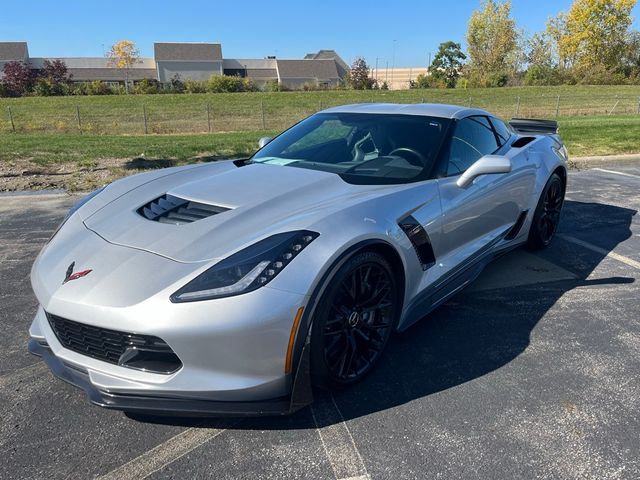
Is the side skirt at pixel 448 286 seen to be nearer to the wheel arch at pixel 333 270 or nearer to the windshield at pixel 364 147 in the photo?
the wheel arch at pixel 333 270

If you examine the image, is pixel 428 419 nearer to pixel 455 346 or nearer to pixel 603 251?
pixel 455 346

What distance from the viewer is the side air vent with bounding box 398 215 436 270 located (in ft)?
9.23

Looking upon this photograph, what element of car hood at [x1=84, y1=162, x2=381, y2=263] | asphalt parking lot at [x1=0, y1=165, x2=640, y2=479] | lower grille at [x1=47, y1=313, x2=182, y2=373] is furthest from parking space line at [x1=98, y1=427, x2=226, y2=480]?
car hood at [x1=84, y1=162, x2=381, y2=263]

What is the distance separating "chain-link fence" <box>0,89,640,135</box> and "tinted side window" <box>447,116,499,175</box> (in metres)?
16.6

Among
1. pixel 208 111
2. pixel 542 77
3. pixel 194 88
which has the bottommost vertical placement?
pixel 208 111

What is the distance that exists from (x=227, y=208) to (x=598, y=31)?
2790 inches

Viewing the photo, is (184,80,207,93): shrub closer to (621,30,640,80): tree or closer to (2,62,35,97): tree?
(2,62,35,97): tree

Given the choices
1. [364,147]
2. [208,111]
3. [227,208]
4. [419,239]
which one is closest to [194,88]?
[208,111]

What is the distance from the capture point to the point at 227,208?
2697mm

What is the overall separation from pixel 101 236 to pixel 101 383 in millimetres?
797

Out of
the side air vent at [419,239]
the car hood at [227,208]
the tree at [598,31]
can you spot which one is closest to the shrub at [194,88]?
the tree at [598,31]

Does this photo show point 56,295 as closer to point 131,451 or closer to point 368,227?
point 131,451

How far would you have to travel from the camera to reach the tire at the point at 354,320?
2316 mm

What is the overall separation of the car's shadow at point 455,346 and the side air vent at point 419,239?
1.72 feet
